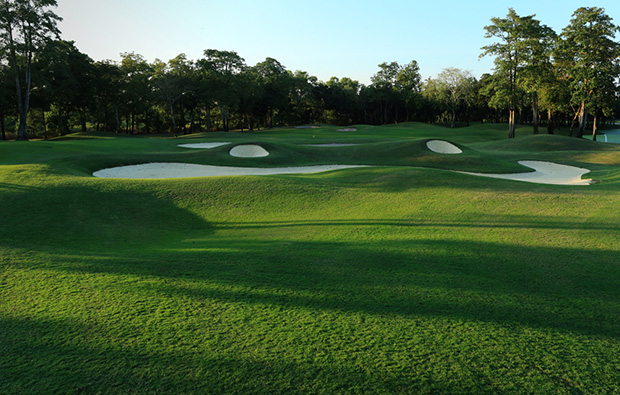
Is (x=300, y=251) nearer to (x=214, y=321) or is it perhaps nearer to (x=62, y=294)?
(x=214, y=321)

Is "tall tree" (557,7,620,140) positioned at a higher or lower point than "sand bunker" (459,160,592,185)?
higher

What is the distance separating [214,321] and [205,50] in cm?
6508

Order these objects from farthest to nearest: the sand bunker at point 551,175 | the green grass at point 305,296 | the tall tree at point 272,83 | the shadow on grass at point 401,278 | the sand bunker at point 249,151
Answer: the tall tree at point 272,83 → the sand bunker at point 249,151 → the sand bunker at point 551,175 → the shadow on grass at point 401,278 → the green grass at point 305,296

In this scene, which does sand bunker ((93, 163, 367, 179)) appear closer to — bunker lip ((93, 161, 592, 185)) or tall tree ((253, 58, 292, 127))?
bunker lip ((93, 161, 592, 185))

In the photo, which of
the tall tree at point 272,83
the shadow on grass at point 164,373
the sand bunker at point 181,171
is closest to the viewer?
the shadow on grass at point 164,373

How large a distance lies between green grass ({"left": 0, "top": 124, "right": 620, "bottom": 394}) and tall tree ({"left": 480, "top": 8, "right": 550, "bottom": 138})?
40.1 meters

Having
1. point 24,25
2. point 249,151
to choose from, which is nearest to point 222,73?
point 24,25

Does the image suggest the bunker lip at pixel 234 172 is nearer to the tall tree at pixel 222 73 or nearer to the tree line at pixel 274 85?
the tree line at pixel 274 85

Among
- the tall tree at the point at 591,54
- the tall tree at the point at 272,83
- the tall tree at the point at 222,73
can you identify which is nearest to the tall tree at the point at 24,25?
the tall tree at the point at 222,73

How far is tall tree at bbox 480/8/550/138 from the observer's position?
42.8 metres

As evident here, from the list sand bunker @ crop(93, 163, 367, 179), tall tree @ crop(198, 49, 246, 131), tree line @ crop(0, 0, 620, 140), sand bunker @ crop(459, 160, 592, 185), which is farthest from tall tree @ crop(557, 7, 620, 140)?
tall tree @ crop(198, 49, 246, 131)

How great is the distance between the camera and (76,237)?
7488mm

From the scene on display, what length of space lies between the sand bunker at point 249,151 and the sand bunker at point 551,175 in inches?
527

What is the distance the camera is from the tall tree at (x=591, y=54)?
1657 inches
